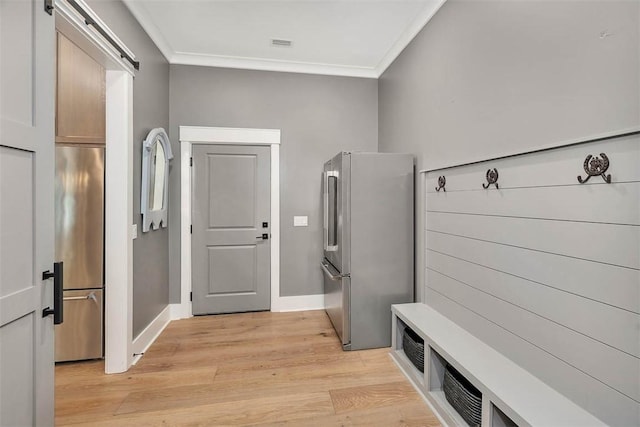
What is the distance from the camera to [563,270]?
1.29 meters

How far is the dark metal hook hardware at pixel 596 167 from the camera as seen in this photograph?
112 cm

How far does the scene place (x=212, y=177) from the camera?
10.9ft

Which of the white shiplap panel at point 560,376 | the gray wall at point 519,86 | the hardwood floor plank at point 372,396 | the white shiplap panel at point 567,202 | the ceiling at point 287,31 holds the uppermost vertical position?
the ceiling at point 287,31

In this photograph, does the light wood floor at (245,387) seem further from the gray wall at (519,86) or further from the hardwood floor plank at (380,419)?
the gray wall at (519,86)

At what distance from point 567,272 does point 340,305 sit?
68.1 inches

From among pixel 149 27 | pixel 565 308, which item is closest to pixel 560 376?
pixel 565 308

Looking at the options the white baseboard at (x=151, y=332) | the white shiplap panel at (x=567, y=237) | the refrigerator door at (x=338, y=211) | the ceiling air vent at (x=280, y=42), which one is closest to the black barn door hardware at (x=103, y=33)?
the ceiling air vent at (x=280, y=42)

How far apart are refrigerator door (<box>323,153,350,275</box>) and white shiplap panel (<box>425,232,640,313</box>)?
39.0 inches

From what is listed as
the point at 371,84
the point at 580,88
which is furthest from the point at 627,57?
the point at 371,84

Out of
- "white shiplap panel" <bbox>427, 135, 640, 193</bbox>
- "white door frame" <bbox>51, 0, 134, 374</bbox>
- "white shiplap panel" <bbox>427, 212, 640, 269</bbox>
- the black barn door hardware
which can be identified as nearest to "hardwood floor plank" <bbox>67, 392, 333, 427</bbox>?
"white door frame" <bbox>51, 0, 134, 374</bbox>

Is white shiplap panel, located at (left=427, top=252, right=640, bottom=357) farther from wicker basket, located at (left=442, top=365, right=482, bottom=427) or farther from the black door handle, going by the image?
the black door handle

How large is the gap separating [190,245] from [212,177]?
0.82 meters

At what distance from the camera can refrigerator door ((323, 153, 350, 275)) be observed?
2.51 meters

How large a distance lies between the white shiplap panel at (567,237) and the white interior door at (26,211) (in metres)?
2.23
